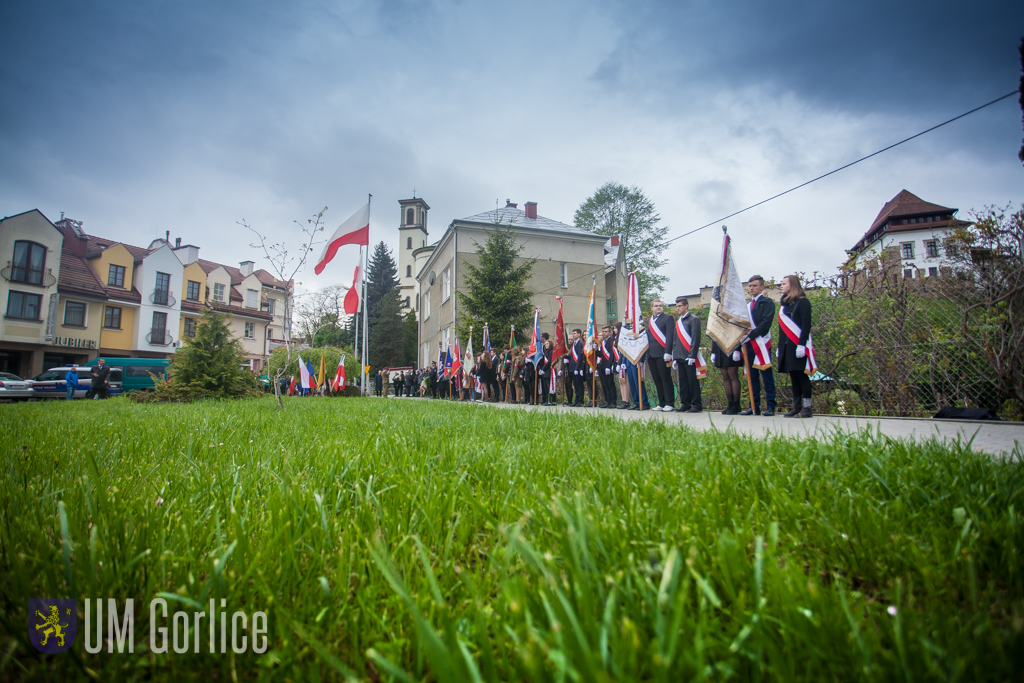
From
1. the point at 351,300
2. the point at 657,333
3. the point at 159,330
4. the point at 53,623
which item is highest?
the point at 159,330

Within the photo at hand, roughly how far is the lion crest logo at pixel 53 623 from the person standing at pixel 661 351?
900cm

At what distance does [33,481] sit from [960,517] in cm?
399

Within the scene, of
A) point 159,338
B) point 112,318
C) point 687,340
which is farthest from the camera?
point 159,338

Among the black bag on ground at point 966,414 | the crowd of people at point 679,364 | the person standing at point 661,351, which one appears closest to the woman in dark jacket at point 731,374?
the crowd of people at point 679,364

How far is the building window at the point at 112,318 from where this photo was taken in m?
35.5

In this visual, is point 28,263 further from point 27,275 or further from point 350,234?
point 350,234

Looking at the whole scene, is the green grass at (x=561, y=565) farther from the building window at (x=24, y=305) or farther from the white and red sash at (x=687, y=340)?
the building window at (x=24, y=305)

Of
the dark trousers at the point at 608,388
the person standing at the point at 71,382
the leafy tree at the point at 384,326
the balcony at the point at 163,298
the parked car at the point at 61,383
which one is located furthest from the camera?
the leafy tree at the point at 384,326

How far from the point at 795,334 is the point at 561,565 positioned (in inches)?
266

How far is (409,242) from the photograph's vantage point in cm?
6247

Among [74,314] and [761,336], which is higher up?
[74,314]

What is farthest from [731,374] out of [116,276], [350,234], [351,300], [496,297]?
[116,276]

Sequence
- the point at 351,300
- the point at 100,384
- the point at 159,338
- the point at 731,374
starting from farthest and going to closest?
the point at 159,338 < the point at 100,384 < the point at 351,300 < the point at 731,374

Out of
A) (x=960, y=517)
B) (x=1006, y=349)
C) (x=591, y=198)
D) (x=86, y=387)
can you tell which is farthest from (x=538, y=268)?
(x=960, y=517)
